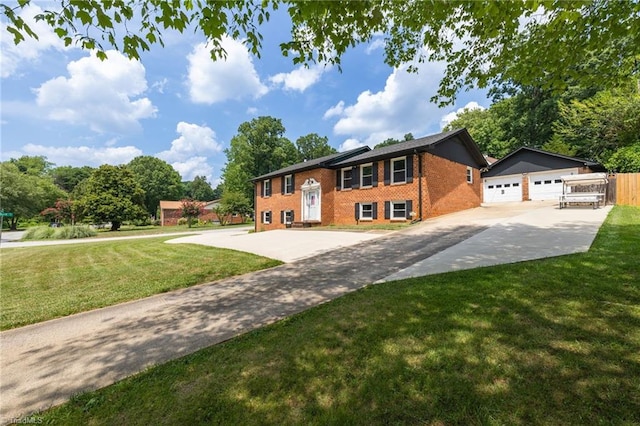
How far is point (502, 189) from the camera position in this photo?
2383 centimetres

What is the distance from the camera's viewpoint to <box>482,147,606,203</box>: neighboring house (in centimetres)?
2048

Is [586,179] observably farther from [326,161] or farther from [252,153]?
[252,153]

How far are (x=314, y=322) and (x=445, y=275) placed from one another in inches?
113

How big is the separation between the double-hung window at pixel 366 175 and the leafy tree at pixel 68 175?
78279mm

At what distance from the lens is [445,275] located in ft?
17.0

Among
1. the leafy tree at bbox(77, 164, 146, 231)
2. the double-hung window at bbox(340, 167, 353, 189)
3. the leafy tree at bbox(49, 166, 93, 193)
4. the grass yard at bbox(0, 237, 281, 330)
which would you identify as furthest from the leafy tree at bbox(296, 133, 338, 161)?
the leafy tree at bbox(49, 166, 93, 193)

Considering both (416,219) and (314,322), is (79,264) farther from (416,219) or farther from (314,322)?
(416,219)

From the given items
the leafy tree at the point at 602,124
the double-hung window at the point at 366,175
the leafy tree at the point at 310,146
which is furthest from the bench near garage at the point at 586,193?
the leafy tree at the point at 310,146

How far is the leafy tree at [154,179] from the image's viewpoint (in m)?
56.2

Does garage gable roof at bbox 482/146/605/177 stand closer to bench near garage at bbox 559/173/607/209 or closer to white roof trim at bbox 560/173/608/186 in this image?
bench near garage at bbox 559/173/607/209

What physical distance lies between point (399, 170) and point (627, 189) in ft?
42.7

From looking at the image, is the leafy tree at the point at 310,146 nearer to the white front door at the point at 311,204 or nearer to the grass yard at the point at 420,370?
the white front door at the point at 311,204

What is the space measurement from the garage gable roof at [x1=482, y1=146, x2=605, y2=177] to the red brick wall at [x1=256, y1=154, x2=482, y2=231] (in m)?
4.66

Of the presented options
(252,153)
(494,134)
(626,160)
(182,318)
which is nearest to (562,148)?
(626,160)
